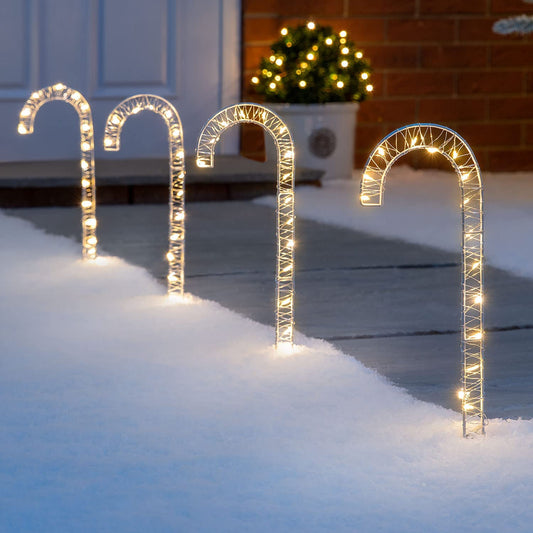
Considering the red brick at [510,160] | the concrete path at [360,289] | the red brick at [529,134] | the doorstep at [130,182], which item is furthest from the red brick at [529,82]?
the concrete path at [360,289]

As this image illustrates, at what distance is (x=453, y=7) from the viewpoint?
6.20 meters

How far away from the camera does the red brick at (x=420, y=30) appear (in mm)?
6094

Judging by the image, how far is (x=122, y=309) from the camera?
2795 millimetres

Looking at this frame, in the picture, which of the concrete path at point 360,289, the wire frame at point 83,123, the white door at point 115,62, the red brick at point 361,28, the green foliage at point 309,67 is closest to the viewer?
the concrete path at point 360,289

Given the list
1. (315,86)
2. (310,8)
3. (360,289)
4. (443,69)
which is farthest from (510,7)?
(360,289)

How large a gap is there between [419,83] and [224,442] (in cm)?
466

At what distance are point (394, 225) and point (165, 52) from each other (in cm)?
187

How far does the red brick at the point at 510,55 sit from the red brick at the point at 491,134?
13.7 inches

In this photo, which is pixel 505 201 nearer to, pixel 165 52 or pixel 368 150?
pixel 368 150

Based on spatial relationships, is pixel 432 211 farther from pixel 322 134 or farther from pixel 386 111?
pixel 386 111

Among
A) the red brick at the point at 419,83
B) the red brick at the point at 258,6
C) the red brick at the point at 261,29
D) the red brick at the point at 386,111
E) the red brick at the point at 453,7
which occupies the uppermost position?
the red brick at the point at 453,7

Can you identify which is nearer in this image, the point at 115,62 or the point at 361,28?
the point at 115,62

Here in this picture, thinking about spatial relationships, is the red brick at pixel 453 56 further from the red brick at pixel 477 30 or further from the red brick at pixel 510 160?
the red brick at pixel 510 160

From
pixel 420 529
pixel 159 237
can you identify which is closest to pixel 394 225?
pixel 159 237
